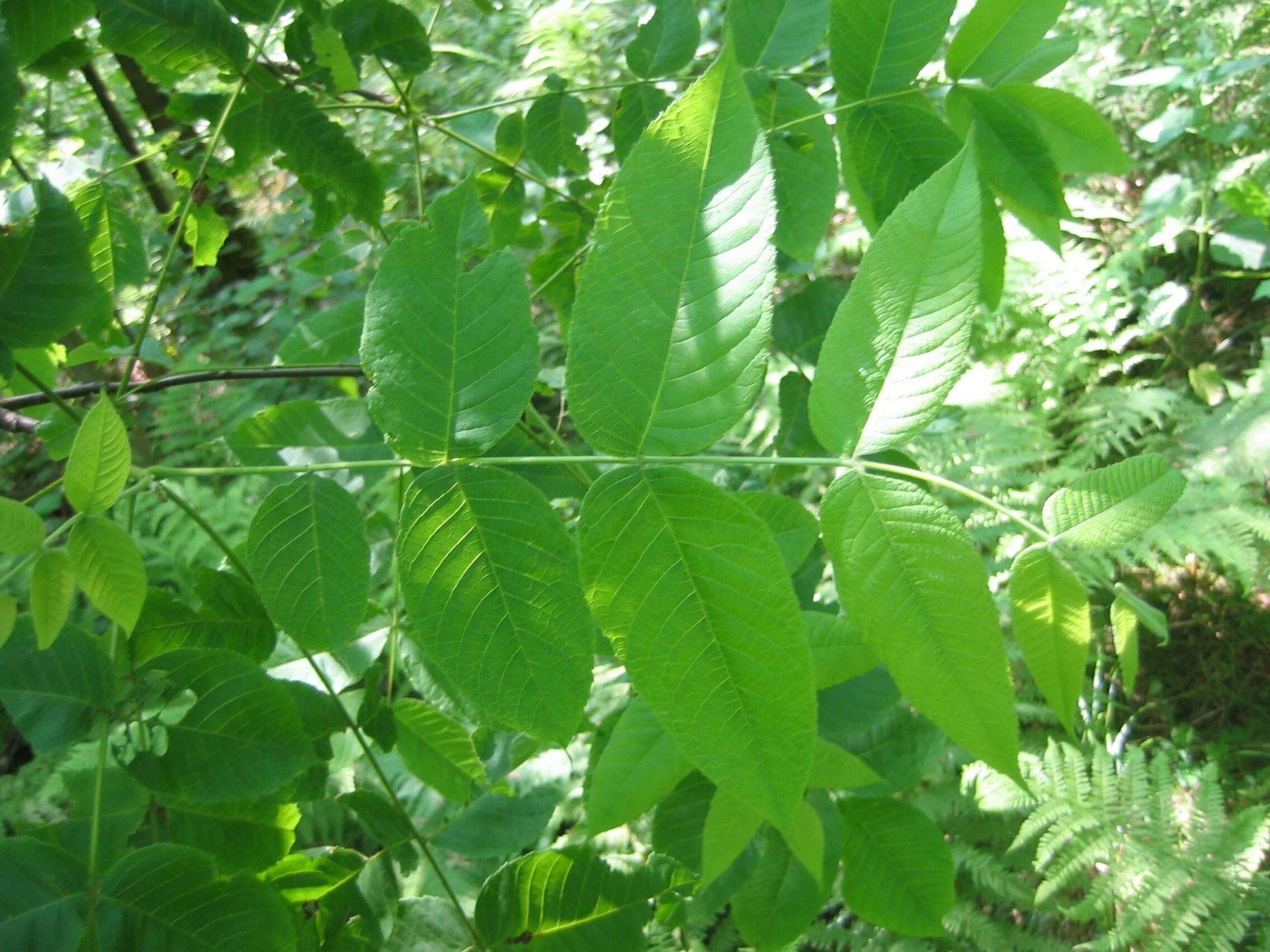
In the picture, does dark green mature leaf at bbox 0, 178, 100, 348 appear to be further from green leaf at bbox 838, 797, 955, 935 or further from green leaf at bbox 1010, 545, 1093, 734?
green leaf at bbox 838, 797, 955, 935

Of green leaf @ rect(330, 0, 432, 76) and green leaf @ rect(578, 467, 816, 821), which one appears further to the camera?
green leaf @ rect(330, 0, 432, 76)

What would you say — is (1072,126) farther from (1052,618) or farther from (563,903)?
(563,903)

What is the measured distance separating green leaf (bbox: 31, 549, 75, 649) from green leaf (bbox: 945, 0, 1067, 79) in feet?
2.75

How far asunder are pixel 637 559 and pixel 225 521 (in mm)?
3312

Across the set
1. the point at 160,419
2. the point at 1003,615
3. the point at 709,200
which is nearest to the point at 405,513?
the point at 709,200

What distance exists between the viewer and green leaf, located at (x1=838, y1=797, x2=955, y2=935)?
35.1 inches

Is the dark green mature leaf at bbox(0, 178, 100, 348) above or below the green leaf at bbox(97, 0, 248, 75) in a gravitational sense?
below

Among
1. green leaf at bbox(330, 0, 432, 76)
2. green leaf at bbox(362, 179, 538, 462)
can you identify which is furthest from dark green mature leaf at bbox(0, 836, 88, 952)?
green leaf at bbox(330, 0, 432, 76)

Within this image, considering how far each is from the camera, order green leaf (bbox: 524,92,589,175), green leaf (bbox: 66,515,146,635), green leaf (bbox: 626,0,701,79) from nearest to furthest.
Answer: green leaf (bbox: 66,515,146,635) < green leaf (bbox: 626,0,701,79) < green leaf (bbox: 524,92,589,175)

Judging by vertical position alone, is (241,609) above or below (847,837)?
above

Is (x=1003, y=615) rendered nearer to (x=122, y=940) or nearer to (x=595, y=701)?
(x=595, y=701)

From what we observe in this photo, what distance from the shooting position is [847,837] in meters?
0.95

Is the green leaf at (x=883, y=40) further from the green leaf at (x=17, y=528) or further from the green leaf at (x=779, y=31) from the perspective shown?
the green leaf at (x=17, y=528)

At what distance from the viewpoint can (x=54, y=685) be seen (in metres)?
0.71
